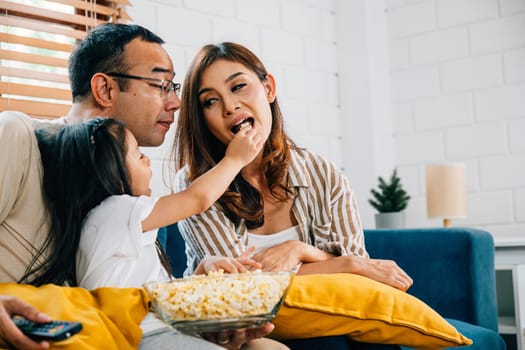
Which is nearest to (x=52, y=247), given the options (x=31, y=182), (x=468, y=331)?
(x=31, y=182)

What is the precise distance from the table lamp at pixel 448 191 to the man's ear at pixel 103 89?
163 centimetres

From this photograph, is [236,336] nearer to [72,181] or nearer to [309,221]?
[72,181]

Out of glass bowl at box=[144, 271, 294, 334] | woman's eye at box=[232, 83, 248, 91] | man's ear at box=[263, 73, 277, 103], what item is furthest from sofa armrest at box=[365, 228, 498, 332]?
glass bowl at box=[144, 271, 294, 334]

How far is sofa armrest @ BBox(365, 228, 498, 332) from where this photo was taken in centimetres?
204

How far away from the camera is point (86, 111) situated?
1.77m

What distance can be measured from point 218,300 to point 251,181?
3.44 ft

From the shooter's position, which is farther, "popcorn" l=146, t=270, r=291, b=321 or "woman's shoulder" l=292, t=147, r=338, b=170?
"woman's shoulder" l=292, t=147, r=338, b=170

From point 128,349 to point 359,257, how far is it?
786 millimetres

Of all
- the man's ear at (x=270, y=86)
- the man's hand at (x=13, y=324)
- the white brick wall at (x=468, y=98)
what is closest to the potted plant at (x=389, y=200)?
the white brick wall at (x=468, y=98)

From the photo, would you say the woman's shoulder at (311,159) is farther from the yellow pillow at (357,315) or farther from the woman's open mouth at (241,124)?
the yellow pillow at (357,315)

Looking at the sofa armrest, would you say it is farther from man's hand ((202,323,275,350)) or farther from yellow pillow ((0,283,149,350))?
yellow pillow ((0,283,149,350))

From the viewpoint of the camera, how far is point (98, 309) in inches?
42.8

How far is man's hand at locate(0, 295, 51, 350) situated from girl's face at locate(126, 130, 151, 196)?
0.45 m

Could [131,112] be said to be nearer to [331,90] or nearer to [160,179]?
[160,179]
